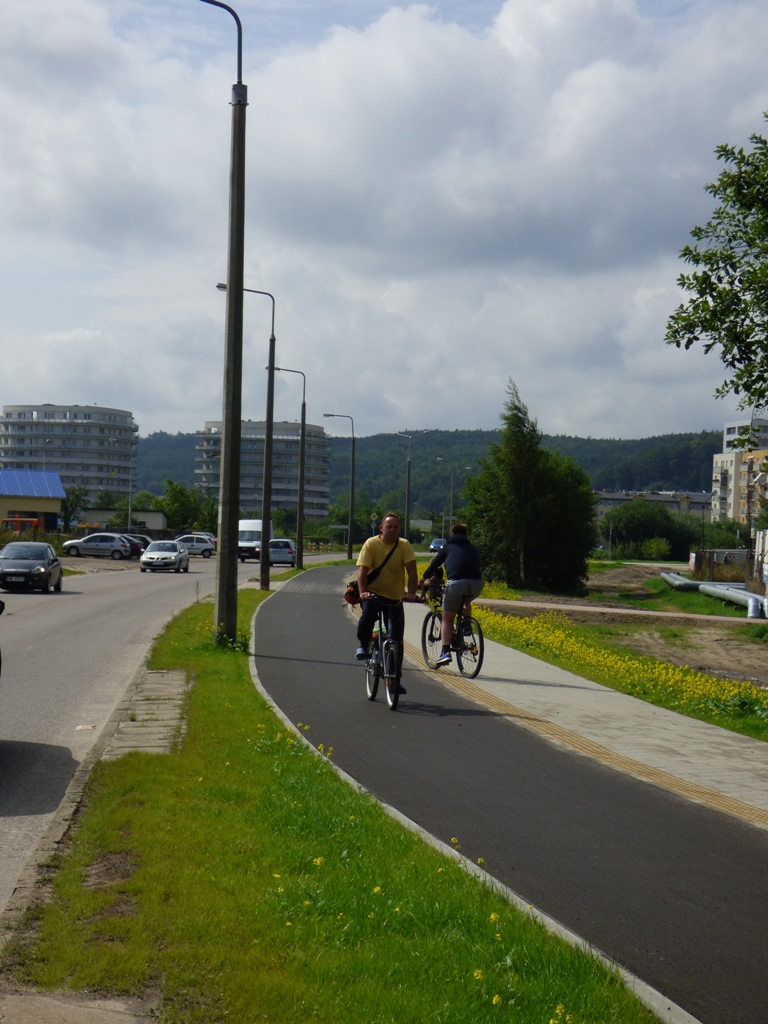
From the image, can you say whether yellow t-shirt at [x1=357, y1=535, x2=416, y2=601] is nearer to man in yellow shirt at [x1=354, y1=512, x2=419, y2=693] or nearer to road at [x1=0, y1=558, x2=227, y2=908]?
man in yellow shirt at [x1=354, y1=512, x2=419, y2=693]

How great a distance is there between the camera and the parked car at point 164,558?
5241 cm

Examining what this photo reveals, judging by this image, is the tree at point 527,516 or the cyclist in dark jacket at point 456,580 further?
the tree at point 527,516

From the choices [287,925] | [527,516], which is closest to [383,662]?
[287,925]

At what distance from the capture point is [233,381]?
53.0 feet

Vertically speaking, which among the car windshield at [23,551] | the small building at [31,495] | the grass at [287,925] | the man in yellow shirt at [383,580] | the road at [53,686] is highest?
the small building at [31,495]

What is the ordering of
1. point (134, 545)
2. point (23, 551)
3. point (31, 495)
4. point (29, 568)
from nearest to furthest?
point (29, 568) → point (23, 551) → point (134, 545) → point (31, 495)

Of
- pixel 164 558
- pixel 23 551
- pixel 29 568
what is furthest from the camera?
pixel 164 558

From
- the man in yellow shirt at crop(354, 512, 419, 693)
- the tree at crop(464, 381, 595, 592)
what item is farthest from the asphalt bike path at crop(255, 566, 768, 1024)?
the tree at crop(464, 381, 595, 592)

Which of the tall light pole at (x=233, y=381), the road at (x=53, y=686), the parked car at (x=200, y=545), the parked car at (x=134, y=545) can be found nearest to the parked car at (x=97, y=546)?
the parked car at (x=134, y=545)

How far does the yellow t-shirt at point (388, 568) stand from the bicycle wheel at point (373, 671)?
1.88 ft

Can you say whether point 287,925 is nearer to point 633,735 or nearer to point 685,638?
point 633,735

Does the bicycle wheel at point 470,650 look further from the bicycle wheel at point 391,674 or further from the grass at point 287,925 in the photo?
the grass at point 287,925

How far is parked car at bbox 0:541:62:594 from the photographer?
104ft

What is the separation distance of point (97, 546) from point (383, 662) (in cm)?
5701
